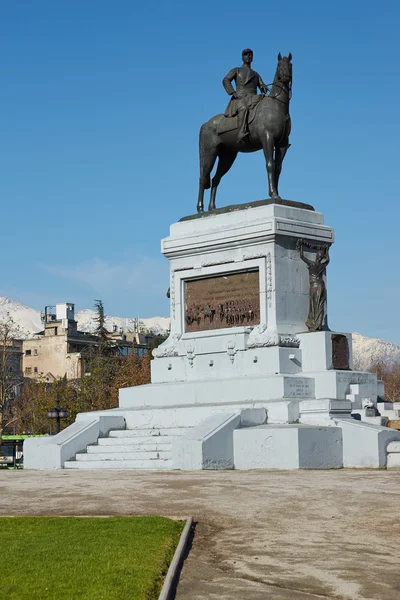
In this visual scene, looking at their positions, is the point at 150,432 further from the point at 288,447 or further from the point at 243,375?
the point at 288,447

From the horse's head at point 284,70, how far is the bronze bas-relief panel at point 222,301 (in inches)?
214

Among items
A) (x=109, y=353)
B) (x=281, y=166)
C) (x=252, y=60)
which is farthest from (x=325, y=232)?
(x=109, y=353)

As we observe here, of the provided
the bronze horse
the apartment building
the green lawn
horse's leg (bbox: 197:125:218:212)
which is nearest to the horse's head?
the bronze horse

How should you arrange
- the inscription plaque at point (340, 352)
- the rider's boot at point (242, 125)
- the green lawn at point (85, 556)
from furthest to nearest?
the rider's boot at point (242, 125), the inscription plaque at point (340, 352), the green lawn at point (85, 556)

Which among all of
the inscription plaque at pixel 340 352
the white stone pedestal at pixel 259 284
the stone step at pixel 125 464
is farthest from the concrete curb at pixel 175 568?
the inscription plaque at pixel 340 352

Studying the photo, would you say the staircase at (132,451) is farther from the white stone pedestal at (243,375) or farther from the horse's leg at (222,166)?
the horse's leg at (222,166)

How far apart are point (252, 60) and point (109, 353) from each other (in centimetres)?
6567

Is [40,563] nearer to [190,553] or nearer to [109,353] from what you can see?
[190,553]

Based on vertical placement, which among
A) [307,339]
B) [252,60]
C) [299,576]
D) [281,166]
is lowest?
[299,576]

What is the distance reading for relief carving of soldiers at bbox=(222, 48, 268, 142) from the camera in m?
28.5

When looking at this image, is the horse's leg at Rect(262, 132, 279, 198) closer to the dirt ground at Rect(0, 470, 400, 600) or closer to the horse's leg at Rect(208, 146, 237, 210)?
the horse's leg at Rect(208, 146, 237, 210)

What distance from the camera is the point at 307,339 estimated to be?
2627 cm

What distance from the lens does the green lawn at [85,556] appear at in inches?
363

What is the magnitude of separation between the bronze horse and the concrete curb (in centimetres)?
1660
